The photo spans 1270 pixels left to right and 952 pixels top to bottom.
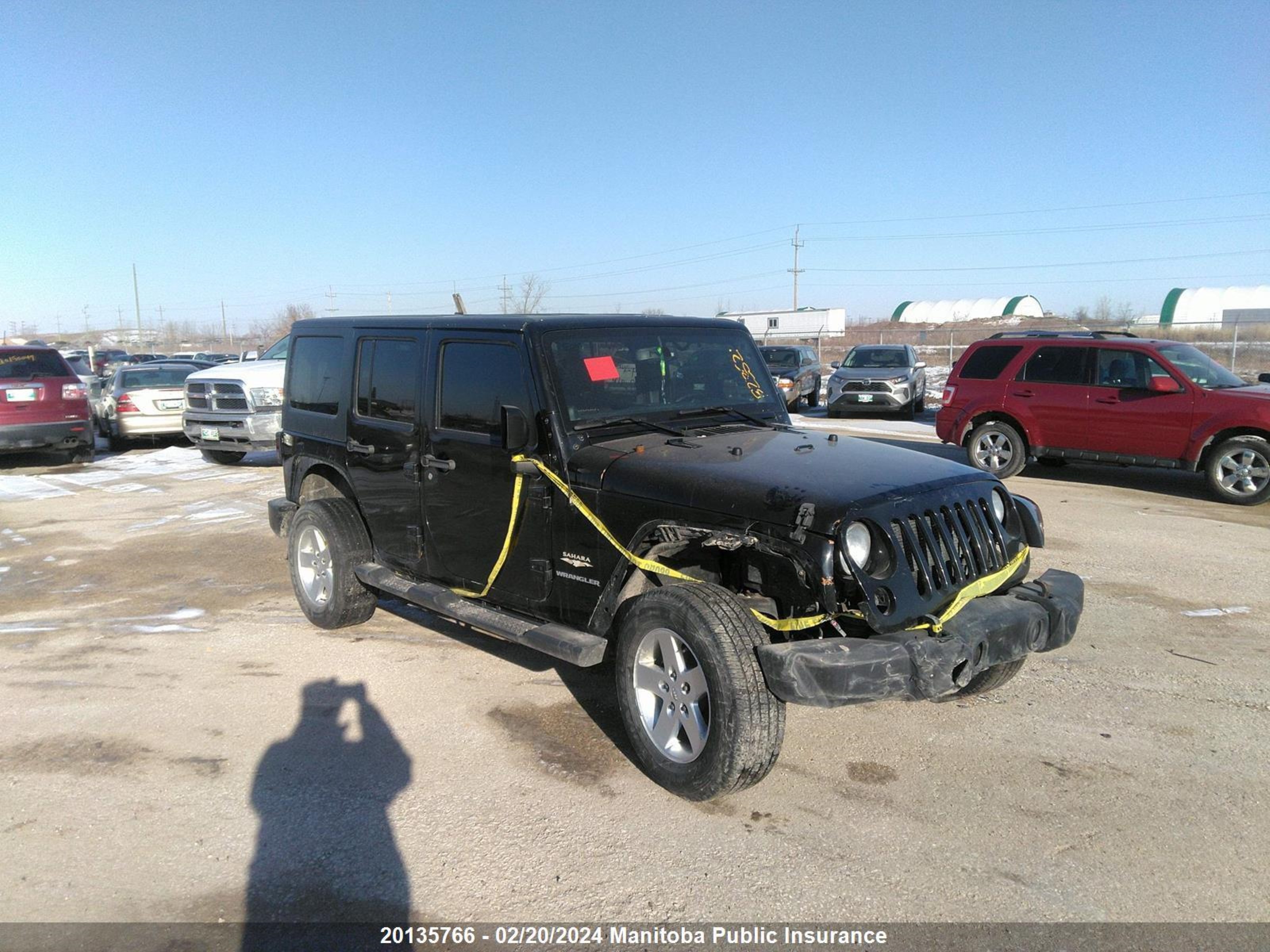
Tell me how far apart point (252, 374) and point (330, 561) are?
880 centimetres

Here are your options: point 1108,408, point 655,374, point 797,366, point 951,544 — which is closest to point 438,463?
point 655,374

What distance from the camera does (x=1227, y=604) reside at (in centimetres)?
638

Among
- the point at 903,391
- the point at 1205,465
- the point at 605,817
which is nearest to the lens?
the point at 605,817

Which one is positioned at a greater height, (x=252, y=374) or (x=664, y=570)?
(x=252, y=374)

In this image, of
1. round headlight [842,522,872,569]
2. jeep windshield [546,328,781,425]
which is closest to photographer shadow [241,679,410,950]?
jeep windshield [546,328,781,425]

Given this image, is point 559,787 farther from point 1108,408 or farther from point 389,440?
point 1108,408

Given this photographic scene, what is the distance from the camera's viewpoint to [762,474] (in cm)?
384

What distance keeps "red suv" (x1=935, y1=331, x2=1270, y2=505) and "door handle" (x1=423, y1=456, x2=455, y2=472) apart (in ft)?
25.2

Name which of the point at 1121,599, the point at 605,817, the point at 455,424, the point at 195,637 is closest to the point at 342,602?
the point at 195,637

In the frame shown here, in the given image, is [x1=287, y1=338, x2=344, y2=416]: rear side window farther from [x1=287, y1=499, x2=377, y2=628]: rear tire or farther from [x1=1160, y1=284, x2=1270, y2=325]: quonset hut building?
[x1=1160, y1=284, x2=1270, y2=325]: quonset hut building

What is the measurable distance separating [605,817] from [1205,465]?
9479mm

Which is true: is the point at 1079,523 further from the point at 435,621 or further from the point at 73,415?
the point at 73,415

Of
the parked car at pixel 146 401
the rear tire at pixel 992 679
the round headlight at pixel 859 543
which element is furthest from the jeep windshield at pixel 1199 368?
the parked car at pixel 146 401

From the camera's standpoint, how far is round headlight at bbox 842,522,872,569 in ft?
11.5
